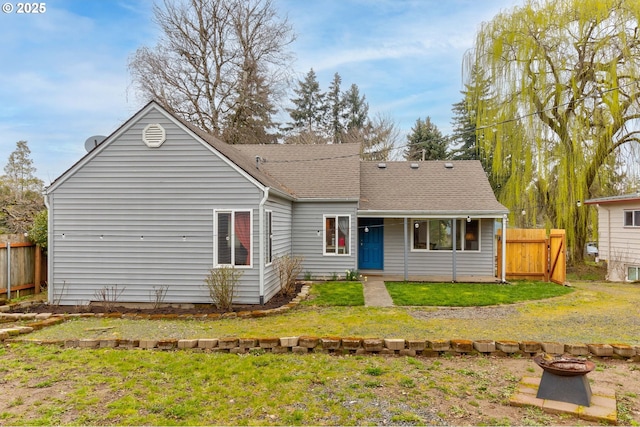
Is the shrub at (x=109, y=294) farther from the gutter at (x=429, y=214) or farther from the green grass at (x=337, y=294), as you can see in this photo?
the gutter at (x=429, y=214)

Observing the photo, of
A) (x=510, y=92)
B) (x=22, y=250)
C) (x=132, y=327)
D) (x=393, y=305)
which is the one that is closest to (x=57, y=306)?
(x=22, y=250)

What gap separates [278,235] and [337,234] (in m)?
2.67

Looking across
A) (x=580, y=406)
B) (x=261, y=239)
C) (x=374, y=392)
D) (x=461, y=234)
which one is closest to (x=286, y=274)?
(x=261, y=239)

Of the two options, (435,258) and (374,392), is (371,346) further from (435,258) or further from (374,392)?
(435,258)

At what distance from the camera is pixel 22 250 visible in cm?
995

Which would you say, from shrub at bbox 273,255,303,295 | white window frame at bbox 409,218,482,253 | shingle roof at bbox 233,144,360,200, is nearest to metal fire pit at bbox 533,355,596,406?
shrub at bbox 273,255,303,295

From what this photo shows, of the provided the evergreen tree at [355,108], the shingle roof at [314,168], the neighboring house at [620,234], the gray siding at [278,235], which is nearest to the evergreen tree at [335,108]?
the evergreen tree at [355,108]

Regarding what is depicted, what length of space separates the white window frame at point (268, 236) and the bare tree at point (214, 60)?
14.4 m

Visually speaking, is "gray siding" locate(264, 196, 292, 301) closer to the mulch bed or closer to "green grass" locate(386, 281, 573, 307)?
the mulch bed

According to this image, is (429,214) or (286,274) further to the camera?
(429,214)

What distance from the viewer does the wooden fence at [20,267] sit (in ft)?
30.9

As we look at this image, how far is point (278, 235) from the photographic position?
423 inches

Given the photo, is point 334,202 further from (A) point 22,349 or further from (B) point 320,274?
(A) point 22,349

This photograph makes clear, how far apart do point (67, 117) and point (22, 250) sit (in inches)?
307
